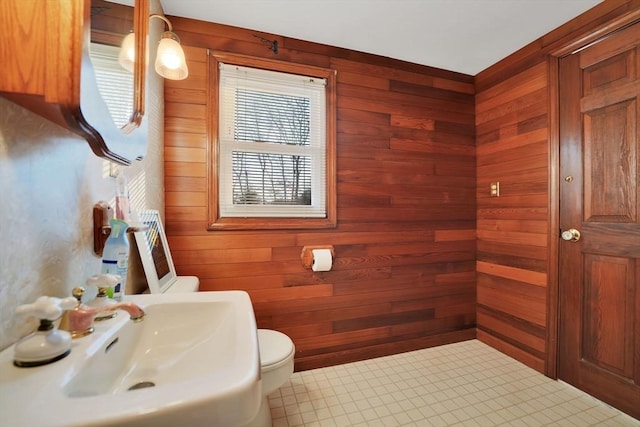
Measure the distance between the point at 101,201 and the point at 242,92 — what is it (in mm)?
1190

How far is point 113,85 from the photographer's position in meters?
0.79

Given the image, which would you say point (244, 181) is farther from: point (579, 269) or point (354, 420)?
point (579, 269)

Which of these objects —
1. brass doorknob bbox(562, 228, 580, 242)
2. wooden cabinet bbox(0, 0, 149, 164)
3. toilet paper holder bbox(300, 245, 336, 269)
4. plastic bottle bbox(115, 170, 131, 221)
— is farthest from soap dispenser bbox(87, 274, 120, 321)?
brass doorknob bbox(562, 228, 580, 242)

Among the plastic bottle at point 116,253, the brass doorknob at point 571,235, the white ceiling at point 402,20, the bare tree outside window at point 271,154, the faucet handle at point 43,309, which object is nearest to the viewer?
the faucet handle at point 43,309

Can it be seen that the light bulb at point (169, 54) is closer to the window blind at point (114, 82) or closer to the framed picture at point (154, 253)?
the window blind at point (114, 82)

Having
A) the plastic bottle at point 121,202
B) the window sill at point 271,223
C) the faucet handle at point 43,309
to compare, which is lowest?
the faucet handle at point 43,309

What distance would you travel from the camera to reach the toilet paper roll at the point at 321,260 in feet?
5.95

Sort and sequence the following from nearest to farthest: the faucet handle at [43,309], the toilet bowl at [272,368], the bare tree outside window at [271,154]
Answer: the faucet handle at [43,309] < the toilet bowl at [272,368] < the bare tree outside window at [271,154]

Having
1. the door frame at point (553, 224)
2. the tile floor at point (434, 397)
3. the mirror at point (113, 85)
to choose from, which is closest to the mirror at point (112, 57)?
the mirror at point (113, 85)

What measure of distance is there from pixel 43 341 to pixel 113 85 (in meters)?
0.68

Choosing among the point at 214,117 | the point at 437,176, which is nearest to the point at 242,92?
the point at 214,117

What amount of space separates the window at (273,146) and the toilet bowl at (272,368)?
750mm

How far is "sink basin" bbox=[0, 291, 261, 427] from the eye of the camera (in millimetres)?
378

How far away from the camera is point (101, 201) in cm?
90
